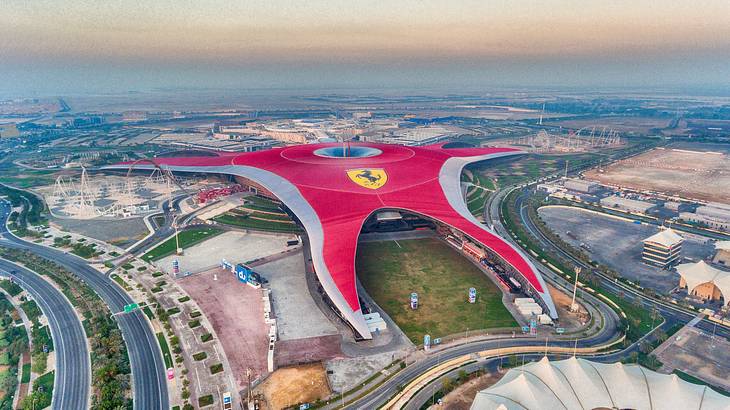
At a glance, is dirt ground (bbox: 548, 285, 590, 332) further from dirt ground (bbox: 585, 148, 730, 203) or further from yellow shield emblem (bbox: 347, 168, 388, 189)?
dirt ground (bbox: 585, 148, 730, 203)

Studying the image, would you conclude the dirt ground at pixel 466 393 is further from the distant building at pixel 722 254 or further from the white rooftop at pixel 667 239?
the distant building at pixel 722 254

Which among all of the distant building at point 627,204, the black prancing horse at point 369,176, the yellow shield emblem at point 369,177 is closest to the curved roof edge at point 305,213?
the yellow shield emblem at point 369,177

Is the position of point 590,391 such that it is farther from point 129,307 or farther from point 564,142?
point 564,142

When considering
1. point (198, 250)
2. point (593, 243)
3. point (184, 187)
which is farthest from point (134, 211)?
point (593, 243)

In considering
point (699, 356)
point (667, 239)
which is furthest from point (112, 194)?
point (699, 356)

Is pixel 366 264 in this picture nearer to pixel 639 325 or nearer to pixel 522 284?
pixel 522 284

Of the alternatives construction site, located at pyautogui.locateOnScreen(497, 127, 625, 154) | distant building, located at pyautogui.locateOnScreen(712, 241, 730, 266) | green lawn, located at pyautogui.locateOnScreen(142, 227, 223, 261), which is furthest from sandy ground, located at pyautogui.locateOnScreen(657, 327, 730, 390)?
construction site, located at pyautogui.locateOnScreen(497, 127, 625, 154)
